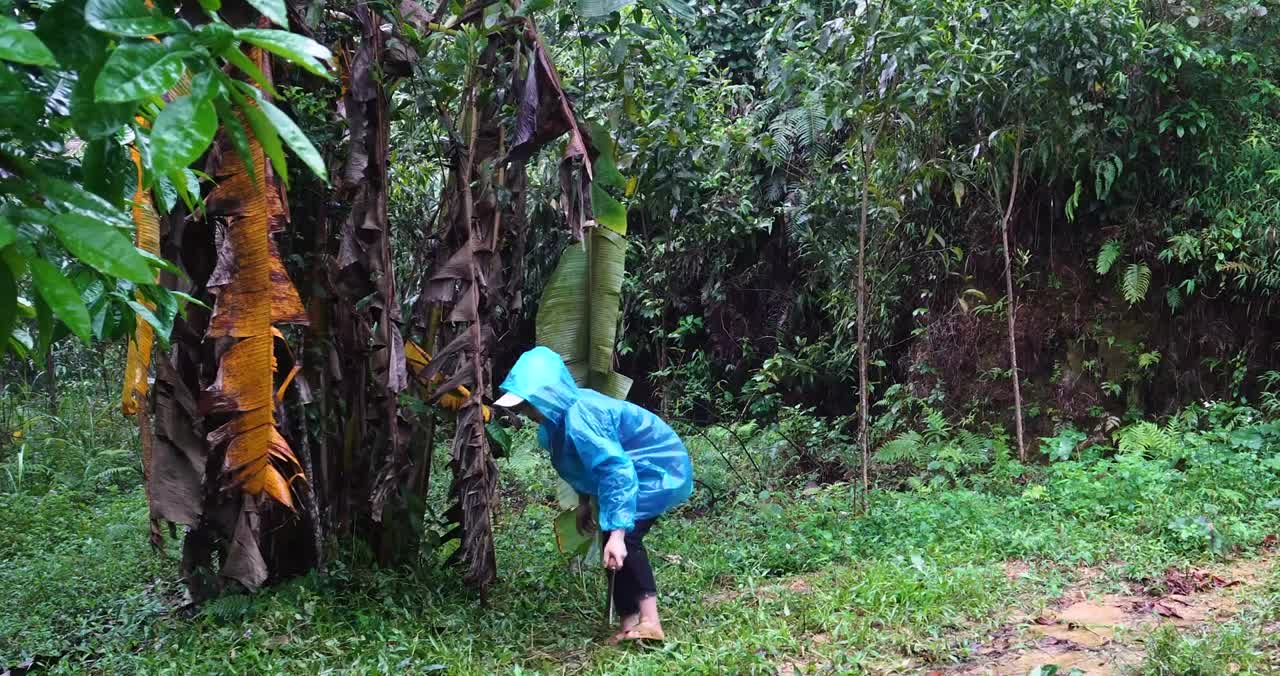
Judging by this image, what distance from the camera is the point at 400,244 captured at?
8297 mm

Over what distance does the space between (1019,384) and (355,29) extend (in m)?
6.07

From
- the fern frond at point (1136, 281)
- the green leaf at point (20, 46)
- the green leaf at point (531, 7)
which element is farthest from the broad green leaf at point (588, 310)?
the fern frond at point (1136, 281)

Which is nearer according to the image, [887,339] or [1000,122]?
[1000,122]

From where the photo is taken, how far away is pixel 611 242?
5215 millimetres

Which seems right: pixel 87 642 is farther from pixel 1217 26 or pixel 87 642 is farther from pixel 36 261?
pixel 1217 26

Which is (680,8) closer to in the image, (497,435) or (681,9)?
(681,9)

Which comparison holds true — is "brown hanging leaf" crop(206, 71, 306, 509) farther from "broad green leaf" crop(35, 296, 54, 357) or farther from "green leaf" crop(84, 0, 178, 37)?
"green leaf" crop(84, 0, 178, 37)

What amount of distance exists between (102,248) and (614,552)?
2.91 metres

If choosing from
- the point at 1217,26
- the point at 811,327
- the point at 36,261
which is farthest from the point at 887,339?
the point at 36,261

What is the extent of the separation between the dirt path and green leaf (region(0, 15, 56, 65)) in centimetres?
342

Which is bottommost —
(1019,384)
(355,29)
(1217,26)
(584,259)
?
(1019,384)

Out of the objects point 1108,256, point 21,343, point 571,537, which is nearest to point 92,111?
point 21,343

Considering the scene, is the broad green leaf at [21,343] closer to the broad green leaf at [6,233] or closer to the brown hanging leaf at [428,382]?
the broad green leaf at [6,233]

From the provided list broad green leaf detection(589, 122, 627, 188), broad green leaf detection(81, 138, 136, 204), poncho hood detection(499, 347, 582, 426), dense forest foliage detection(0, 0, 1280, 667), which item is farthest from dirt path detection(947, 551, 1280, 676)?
broad green leaf detection(81, 138, 136, 204)
